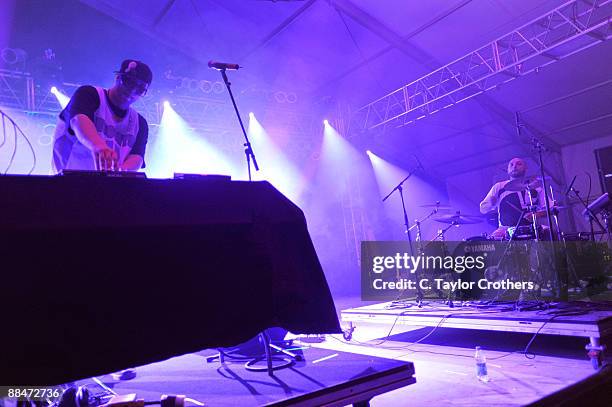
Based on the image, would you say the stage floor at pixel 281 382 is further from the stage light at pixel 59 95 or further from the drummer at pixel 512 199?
the stage light at pixel 59 95

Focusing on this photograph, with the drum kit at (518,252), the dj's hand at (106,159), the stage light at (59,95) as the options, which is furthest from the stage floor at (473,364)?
the stage light at (59,95)

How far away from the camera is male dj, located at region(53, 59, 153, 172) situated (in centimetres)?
189

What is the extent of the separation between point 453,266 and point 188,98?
5.89m

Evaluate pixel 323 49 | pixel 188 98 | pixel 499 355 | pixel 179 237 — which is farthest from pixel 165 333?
pixel 323 49

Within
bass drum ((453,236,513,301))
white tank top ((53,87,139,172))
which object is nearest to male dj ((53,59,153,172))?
white tank top ((53,87,139,172))

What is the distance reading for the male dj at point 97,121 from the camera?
1893 millimetres

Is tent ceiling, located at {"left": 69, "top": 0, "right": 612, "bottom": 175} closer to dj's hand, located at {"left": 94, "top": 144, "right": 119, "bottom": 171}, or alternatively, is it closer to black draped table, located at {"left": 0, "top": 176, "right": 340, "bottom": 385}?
dj's hand, located at {"left": 94, "top": 144, "right": 119, "bottom": 171}

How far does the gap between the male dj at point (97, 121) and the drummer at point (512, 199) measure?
4234 mm

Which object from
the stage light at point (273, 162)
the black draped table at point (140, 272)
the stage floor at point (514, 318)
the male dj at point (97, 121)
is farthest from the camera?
the stage light at point (273, 162)

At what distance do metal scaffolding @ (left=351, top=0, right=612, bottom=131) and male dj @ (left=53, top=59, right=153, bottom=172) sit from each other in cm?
639

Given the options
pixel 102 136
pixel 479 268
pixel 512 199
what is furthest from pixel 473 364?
pixel 102 136

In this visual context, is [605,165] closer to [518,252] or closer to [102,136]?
[518,252]

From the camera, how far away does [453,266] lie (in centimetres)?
555

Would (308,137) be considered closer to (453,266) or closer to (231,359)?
(453,266)
